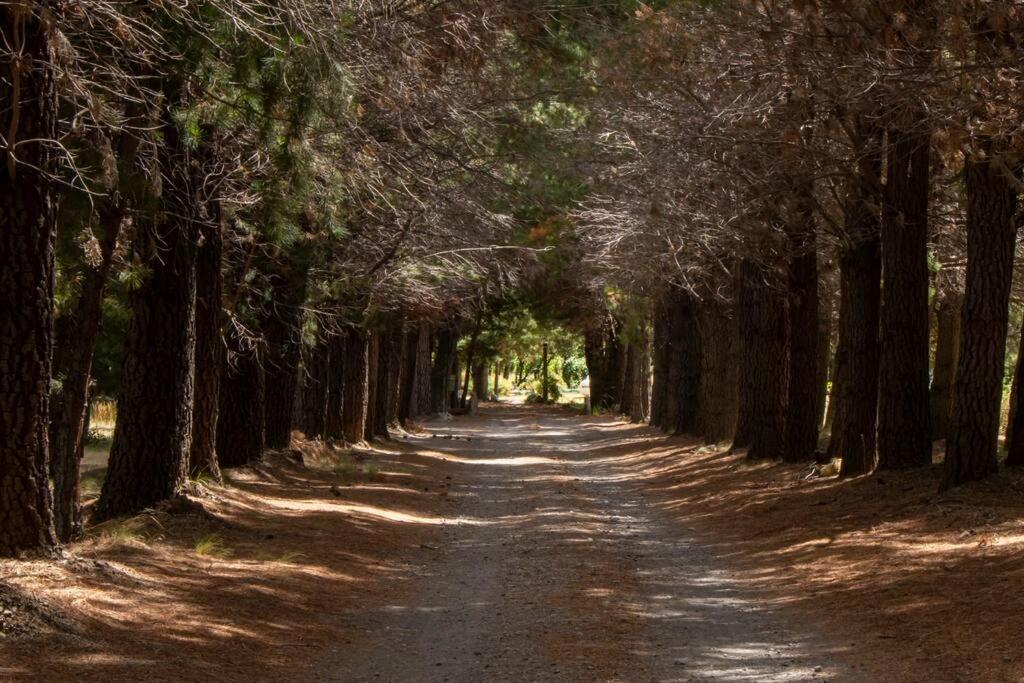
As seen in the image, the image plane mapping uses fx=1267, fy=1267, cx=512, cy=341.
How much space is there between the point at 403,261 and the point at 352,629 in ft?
39.8

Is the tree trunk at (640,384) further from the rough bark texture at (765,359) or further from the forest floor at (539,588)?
the forest floor at (539,588)

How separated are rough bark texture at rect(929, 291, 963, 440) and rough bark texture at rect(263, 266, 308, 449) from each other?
455 inches

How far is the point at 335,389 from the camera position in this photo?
27.1 metres

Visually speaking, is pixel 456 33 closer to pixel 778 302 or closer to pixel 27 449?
pixel 27 449

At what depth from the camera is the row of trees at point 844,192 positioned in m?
11.4

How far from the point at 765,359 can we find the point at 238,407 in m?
9.32

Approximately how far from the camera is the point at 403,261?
21.3m

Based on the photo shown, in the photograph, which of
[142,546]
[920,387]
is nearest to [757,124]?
[920,387]

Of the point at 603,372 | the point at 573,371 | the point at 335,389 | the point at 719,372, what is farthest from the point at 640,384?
the point at 573,371

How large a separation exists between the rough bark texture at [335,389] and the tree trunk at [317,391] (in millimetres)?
208

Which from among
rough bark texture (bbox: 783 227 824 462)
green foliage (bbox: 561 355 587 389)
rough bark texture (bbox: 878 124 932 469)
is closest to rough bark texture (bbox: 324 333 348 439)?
rough bark texture (bbox: 783 227 824 462)

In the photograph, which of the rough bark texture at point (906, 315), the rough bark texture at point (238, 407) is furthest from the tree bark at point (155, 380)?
the rough bark texture at point (906, 315)

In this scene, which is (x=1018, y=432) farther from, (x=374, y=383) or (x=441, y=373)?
(x=441, y=373)

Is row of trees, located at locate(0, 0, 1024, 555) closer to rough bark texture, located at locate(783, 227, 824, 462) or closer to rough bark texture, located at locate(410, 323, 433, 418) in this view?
rough bark texture, located at locate(783, 227, 824, 462)
